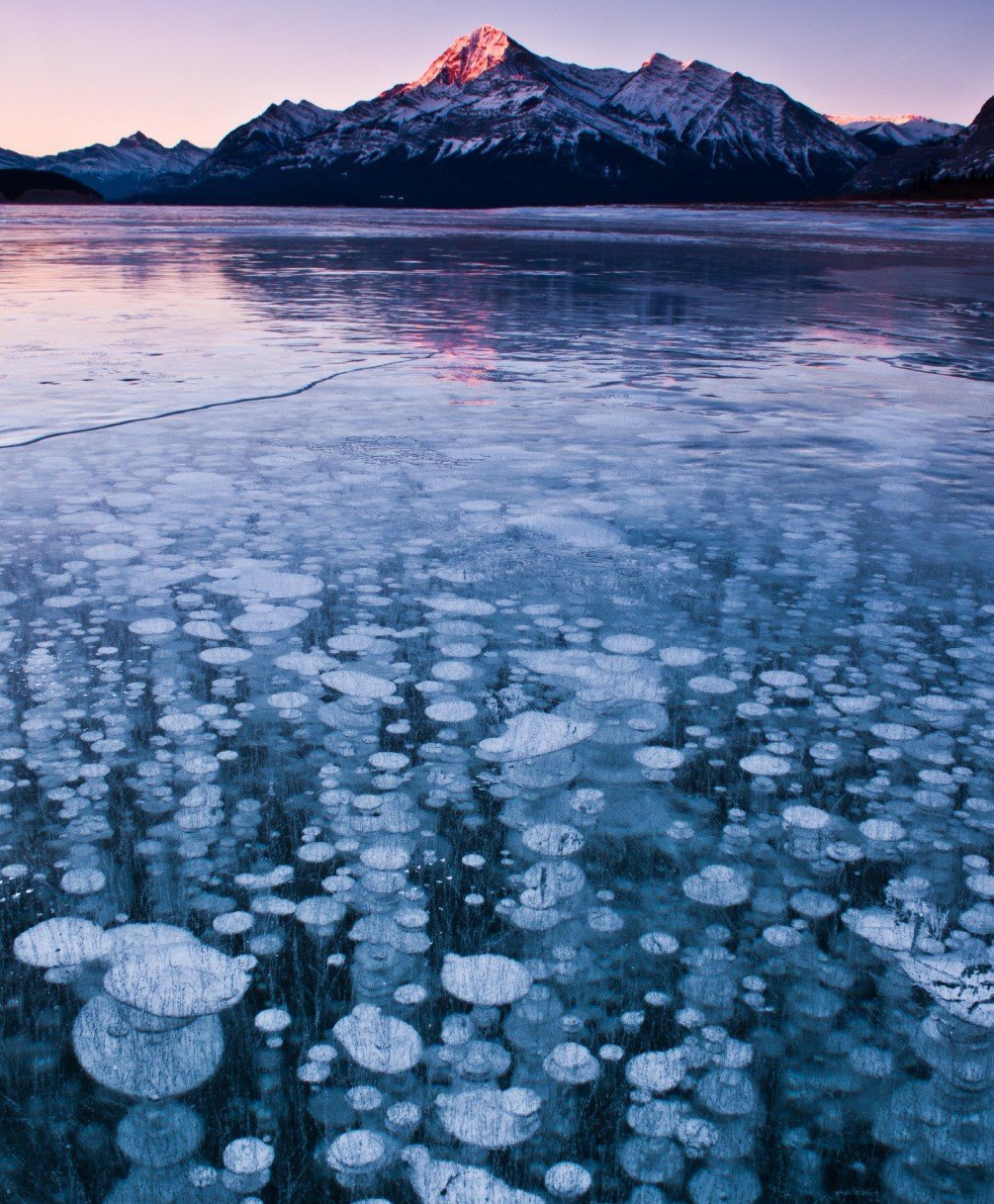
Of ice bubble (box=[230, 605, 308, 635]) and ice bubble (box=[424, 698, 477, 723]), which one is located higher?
ice bubble (box=[230, 605, 308, 635])

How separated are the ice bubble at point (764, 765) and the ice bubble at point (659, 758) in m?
0.12

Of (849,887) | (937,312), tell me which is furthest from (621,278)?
(849,887)

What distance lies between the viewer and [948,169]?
112375mm

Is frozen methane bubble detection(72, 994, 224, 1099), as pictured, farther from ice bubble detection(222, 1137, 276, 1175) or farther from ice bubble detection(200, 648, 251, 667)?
ice bubble detection(200, 648, 251, 667)

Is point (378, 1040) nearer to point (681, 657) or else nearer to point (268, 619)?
point (681, 657)

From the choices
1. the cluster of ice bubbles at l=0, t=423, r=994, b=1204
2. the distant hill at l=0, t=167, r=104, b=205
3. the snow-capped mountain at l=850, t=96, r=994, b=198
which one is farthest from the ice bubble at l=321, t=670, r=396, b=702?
the distant hill at l=0, t=167, r=104, b=205

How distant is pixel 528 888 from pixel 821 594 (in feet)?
5.34

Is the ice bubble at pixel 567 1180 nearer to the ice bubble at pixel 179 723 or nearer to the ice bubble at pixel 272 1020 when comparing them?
the ice bubble at pixel 272 1020

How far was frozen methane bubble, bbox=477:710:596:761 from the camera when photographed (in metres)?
2.02

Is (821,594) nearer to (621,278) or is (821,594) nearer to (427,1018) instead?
(427,1018)

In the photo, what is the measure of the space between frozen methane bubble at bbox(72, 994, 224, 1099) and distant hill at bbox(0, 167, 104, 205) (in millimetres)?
144301

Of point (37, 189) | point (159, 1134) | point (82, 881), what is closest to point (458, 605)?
point (82, 881)

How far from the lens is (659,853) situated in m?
1.71

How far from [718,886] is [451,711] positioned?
2.43 feet
